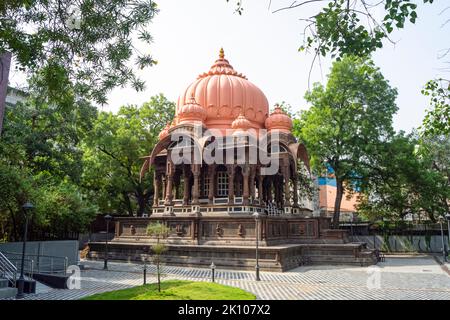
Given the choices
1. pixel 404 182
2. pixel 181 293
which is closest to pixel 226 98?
pixel 404 182

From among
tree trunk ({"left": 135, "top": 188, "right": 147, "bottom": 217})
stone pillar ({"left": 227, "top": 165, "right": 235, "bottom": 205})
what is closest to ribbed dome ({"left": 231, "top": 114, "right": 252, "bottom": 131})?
stone pillar ({"left": 227, "top": 165, "right": 235, "bottom": 205})

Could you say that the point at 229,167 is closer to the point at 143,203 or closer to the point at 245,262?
the point at 245,262

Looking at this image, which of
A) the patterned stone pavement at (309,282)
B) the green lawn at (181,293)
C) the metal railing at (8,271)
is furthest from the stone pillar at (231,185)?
the metal railing at (8,271)

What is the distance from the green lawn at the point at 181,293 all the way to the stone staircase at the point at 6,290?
2.88m

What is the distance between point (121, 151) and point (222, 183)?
901cm

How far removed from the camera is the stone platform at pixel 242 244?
56.8ft

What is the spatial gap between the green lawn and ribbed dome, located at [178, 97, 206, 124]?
47.1ft

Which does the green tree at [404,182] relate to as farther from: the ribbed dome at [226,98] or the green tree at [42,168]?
the green tree at [42,168]

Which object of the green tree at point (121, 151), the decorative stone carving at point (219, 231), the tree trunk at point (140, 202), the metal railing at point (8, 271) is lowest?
the metal railing at point (8, 271)

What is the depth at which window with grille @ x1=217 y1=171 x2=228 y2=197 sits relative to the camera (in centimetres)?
2359

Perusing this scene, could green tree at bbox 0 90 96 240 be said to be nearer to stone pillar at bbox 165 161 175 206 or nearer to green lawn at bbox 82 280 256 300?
stone pillar at bbox 165 161 175 206

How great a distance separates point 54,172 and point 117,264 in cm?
659

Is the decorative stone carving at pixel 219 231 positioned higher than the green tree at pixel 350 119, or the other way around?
the green tree at pixel 350 119
